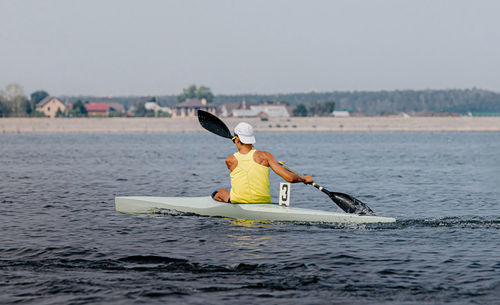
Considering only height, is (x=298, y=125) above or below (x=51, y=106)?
below

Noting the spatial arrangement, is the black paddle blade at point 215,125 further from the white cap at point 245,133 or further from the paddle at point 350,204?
the paddle at point 350,204

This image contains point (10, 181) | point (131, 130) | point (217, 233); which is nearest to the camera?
point (217, 233)

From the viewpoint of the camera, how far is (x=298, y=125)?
142000mm

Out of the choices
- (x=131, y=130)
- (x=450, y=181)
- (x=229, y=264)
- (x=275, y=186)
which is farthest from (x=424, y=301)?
(x=131, y=130)

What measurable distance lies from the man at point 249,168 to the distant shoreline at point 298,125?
123398mm

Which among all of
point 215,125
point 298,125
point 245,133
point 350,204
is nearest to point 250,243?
point 245,133

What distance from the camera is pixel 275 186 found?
87.1 ft

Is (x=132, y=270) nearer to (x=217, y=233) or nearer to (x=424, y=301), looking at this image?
(x=217, y=233)

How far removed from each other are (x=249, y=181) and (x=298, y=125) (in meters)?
129

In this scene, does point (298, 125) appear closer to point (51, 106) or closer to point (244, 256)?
point (51, 106)

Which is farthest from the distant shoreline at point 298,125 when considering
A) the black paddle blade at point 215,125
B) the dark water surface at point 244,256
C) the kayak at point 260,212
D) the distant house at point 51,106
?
the kayak at point 260,212

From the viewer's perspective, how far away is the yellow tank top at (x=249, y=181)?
1305 centimetres

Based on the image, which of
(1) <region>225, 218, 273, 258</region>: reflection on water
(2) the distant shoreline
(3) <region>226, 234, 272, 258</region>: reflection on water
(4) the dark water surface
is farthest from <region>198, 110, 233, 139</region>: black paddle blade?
(2) the distant shoreline

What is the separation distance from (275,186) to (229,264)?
16472 mm
